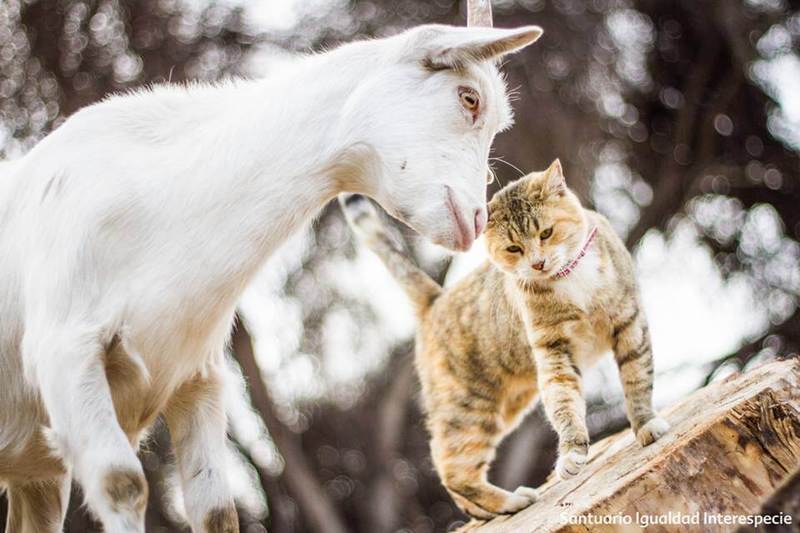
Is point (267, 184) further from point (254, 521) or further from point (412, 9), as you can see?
point (254, 521)

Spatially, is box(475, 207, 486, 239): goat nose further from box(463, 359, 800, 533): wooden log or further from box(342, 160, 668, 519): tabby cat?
box(342, 160, 668, 519): tabby cat

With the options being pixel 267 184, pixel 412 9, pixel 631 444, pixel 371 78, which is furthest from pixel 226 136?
pixel 412 9

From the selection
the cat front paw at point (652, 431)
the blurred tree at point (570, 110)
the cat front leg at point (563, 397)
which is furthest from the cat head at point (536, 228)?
the blurred tree at point (570, 110)

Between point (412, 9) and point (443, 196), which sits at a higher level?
point (443, 196)

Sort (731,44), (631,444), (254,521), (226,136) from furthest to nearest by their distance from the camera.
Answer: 1. (254,521)
2. (731,44)
3. (631,444)
4. (226,136)

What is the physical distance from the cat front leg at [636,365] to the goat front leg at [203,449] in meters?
1.41

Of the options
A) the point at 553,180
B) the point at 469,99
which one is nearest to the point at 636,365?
the point at 553,180

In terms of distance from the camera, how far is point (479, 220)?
2.55 metres

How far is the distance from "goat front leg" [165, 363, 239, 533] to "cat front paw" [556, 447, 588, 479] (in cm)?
108

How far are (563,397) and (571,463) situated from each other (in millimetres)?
292

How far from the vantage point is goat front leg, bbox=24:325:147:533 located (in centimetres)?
234

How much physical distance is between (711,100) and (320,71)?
5153 millimetres

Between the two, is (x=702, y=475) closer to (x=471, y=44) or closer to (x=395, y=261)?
(x=471, y=44)

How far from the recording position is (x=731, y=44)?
22.5 feet
